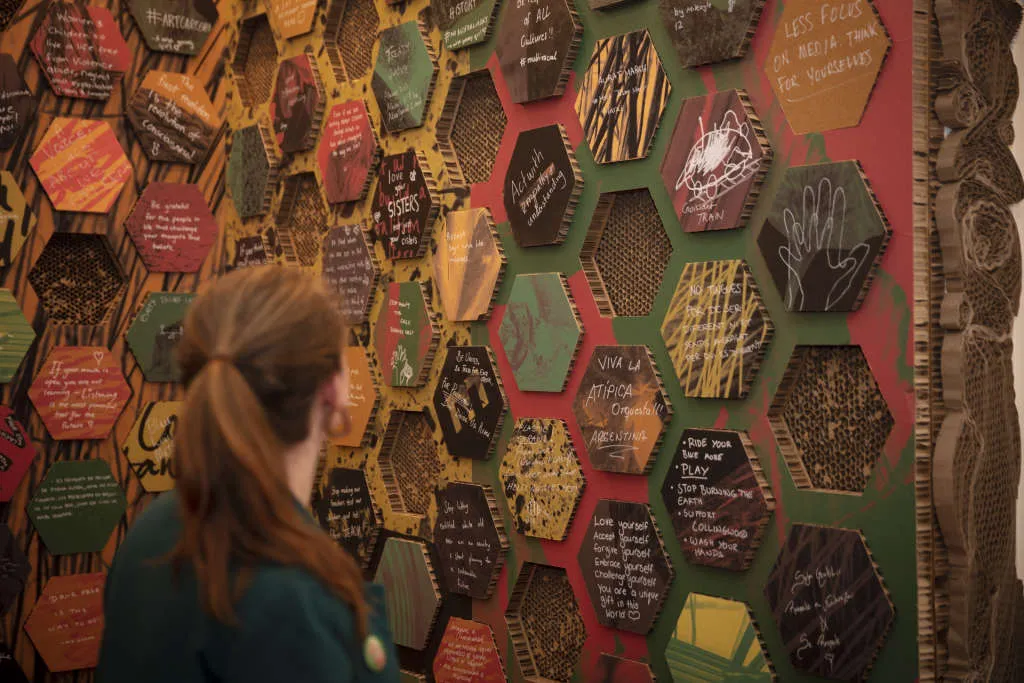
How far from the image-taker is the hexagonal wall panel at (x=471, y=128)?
117 inches

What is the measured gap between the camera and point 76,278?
11.6ft

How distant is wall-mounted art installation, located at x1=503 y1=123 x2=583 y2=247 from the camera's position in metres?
2.67

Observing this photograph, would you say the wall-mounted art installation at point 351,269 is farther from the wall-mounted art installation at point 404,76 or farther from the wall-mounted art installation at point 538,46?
the wall-mounted art installation at point 538,46

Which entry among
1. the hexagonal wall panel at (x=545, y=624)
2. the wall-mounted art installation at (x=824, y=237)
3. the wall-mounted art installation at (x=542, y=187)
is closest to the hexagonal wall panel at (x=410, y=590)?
the hexagonal wall panel at (x=545, y=624)

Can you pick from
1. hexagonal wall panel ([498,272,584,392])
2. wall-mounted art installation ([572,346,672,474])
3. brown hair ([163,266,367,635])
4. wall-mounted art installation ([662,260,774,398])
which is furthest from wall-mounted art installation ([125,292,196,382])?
brown hair ([163,266,367,635])

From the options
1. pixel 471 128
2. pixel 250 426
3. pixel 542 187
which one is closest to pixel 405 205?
pixel 471 128

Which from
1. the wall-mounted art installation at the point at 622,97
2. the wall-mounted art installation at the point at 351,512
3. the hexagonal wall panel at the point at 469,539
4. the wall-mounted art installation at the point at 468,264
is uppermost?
the wall-mounted art installation at the point at 622,97

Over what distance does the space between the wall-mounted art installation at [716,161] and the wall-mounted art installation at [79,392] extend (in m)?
2.02

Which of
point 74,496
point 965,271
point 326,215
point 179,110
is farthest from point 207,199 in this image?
point 965,271

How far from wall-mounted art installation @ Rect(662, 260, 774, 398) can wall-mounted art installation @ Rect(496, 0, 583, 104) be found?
64 cm

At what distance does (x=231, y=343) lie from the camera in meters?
1.16

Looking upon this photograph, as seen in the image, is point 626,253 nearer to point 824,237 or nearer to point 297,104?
point 824,237

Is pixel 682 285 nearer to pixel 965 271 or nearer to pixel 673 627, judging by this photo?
pixel 965 271

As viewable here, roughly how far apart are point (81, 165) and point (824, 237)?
2.42 metres
